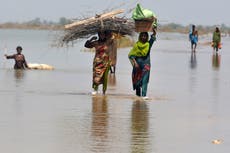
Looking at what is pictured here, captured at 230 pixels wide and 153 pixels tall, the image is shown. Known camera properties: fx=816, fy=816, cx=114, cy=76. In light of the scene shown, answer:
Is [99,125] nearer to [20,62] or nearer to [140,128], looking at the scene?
[140,128]

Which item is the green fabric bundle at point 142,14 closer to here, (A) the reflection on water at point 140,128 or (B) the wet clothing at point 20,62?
(A) the reflection on water at point 140,128

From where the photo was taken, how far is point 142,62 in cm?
1568

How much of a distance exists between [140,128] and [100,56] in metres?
4.48

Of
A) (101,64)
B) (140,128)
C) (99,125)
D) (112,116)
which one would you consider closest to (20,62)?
(101,64)

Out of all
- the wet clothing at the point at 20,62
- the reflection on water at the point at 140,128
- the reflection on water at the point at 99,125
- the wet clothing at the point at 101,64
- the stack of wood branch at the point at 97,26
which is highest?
the stack of wood branch at the point at 97,26

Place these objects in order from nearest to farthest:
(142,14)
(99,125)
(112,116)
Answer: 1. (99,125)
2. (112,116)
3. (142,14)

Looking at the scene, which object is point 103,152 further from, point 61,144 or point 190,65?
point 190,65

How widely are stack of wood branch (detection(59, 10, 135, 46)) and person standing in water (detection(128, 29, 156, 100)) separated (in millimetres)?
609

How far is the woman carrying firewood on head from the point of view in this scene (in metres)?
15.9

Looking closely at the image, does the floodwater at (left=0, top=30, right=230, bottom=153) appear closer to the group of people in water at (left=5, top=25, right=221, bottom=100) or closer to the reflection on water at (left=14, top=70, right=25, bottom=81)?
the reflection on water at (left=14, top=70, right=25, bottom=81)

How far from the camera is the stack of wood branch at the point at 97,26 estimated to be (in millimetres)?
15914

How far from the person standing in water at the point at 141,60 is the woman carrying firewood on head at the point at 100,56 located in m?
0.55

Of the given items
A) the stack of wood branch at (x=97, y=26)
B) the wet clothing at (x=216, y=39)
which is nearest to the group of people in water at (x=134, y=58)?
the stack of wood branch at (x=97, y=26)

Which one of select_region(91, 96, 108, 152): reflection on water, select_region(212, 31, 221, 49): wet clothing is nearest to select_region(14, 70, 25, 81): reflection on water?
select_region(91, 96, 108, 152): reflection on water
